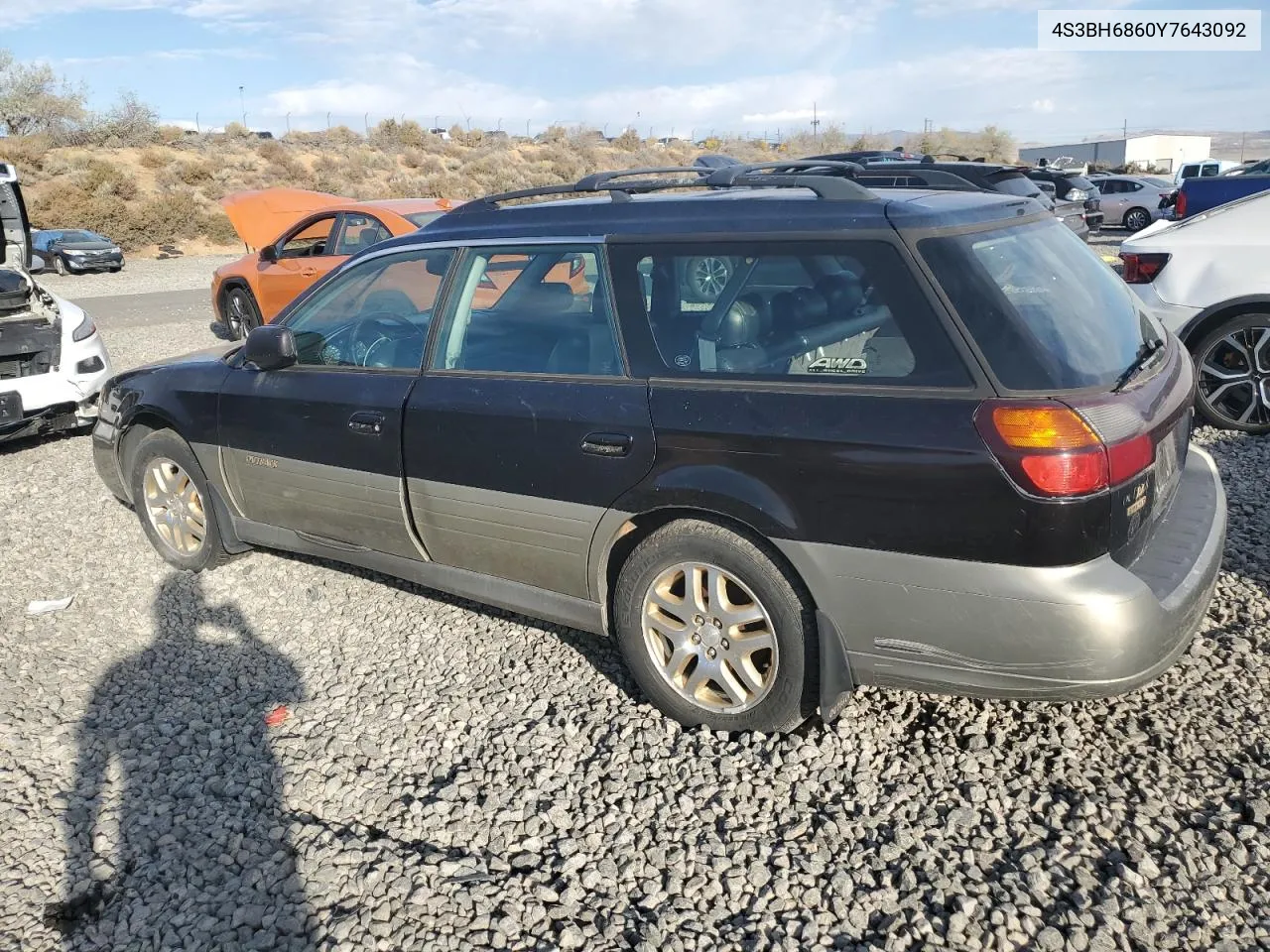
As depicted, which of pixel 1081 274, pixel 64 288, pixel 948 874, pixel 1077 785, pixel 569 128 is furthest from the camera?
pixel 569 128

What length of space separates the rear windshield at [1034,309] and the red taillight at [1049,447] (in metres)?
0.09

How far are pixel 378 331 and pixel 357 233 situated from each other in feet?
21.5

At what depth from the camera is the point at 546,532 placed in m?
3.63

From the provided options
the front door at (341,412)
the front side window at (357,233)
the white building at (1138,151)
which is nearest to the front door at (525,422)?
the front door at (341,412)

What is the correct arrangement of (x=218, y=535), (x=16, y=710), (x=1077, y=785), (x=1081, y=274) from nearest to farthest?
(x=1077, y=785)
(x=1081, y=274)
(x=16, y=710)
(x=218, y=535)

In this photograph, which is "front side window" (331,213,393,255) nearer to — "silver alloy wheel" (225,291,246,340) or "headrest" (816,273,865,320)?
"silver alloy wheel" (225,291,246,340)

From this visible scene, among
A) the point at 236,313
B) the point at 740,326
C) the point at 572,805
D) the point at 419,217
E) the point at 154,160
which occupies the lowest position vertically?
the point at 572,805

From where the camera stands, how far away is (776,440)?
3.04 meters

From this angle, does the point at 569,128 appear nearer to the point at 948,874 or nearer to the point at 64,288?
the point at 64,288

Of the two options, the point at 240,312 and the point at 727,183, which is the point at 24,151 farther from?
the point at 727,183

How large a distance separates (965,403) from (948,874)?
4.21 ft

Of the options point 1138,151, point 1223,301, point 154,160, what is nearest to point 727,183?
point 1223,301

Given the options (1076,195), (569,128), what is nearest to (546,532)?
(1076,195)

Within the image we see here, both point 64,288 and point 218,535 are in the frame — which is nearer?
point 218,535
